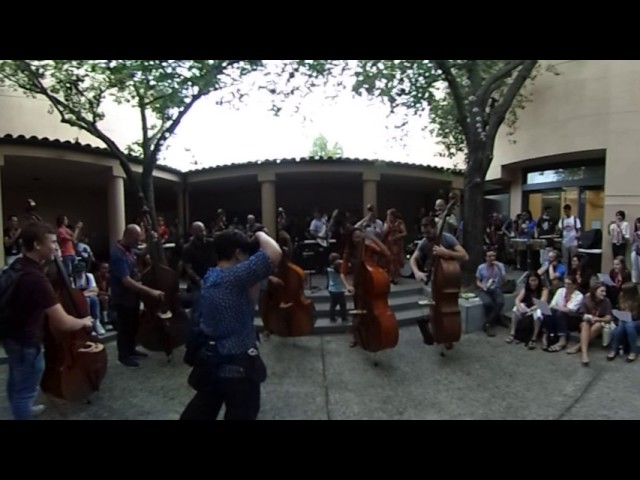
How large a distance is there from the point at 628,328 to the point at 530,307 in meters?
1.02

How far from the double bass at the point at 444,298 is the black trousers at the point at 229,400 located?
2798 millimetres

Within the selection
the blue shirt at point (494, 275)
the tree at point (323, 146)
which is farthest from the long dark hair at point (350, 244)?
the tree at point (323, 146)

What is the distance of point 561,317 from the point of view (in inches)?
200

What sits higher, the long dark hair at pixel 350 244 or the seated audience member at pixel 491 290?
the long dark hair at pixel 350 244

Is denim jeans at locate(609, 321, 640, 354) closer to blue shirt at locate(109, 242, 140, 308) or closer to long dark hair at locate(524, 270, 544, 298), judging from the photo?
long dark hair at locate(524, 270, 544, 298)

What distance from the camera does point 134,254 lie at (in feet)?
14.5

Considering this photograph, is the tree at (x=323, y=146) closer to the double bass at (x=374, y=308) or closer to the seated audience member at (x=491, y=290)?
the seated audience member at (x=491, y=290)

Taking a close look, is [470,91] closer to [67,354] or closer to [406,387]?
[406,387]

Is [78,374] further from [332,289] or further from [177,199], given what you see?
[177,199]

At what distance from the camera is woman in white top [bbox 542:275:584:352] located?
199 inches

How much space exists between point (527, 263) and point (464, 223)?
2816 millimetres

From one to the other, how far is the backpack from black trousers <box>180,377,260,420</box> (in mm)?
1267

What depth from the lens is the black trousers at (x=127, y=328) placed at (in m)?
4.25

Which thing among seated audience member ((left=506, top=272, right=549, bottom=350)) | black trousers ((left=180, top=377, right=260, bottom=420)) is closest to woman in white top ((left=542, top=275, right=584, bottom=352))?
seated audience member ((left=506, top=272, right=549, bottom=350))
